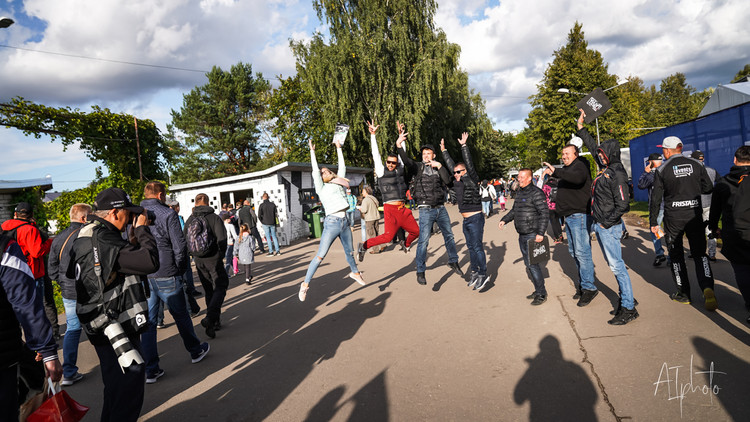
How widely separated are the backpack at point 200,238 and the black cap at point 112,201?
274cm

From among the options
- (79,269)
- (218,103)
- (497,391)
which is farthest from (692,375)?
(218,103)

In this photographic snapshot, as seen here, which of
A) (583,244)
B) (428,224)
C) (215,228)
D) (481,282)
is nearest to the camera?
(583,244)

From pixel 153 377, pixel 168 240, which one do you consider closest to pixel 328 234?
pixel 168 240

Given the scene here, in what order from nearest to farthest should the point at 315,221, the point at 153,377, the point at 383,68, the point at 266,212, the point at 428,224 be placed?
1. the point at 153,377
2. the point at 428,224
3. the point at 266,212
4. the point at 315,221
5. the point at 383,68

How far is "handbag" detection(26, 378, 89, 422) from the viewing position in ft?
7.75

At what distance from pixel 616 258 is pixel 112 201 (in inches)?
191

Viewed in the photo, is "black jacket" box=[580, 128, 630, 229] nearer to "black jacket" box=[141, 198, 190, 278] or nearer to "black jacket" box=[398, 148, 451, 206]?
"black jacket" box=[398, 148, 451, 206]

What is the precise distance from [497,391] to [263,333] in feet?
10.9

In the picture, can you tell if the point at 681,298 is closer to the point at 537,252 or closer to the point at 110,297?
the point at 537,252

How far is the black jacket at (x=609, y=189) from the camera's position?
4.70 m

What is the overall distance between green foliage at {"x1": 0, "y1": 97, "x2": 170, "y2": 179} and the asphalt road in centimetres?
1695

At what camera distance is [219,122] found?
46.2 meters

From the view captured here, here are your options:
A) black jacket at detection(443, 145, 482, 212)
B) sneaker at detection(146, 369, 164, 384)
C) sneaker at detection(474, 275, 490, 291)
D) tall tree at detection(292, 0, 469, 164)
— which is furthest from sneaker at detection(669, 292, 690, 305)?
tall tree at detection(292, 0, 469, 164)

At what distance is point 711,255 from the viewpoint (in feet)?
22.5
